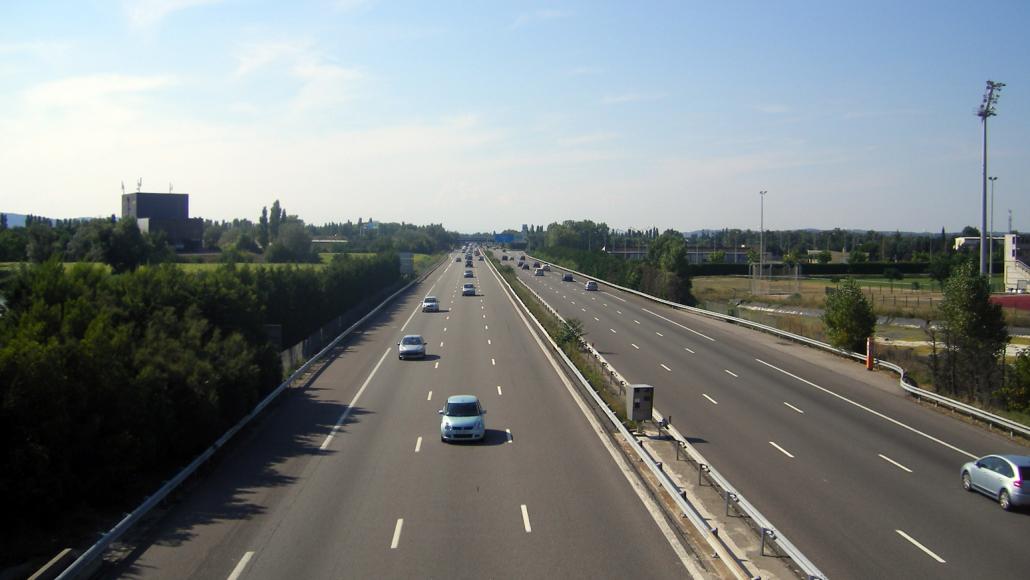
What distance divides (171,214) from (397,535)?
106 meters

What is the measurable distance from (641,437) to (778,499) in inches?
219

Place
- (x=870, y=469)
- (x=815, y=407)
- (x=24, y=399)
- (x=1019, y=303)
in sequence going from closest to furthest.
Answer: (x=24, y=399) → (x=870, y=469) → (x=815, y=407) → (x=1019, y=303)

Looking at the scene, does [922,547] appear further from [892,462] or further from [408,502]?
[408,502]

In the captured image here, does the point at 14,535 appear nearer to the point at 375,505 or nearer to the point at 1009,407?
the point at 375,505

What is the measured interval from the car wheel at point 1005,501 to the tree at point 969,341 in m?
14.1

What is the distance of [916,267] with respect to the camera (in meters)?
140

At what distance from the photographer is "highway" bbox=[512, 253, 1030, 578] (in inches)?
567

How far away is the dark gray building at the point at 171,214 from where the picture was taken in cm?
10388

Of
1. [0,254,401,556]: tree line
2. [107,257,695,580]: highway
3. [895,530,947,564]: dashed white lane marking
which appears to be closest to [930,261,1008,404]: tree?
[107,257,695,580]: highway

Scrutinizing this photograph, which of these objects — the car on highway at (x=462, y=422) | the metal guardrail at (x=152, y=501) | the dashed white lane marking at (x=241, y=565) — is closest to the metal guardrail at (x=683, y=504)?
the car on highway at (x=462, y=422)

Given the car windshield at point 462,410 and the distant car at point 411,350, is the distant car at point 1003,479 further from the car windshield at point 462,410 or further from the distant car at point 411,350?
the distant car at point 411,350

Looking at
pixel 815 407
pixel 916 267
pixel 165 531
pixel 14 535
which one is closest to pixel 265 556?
pixel 165 531

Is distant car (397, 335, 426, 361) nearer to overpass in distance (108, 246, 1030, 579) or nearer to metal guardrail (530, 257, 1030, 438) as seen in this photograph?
overpass in distance (108, 246, 1030, 579)

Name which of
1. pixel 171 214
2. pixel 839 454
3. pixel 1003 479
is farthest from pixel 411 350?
pixel 171 214
